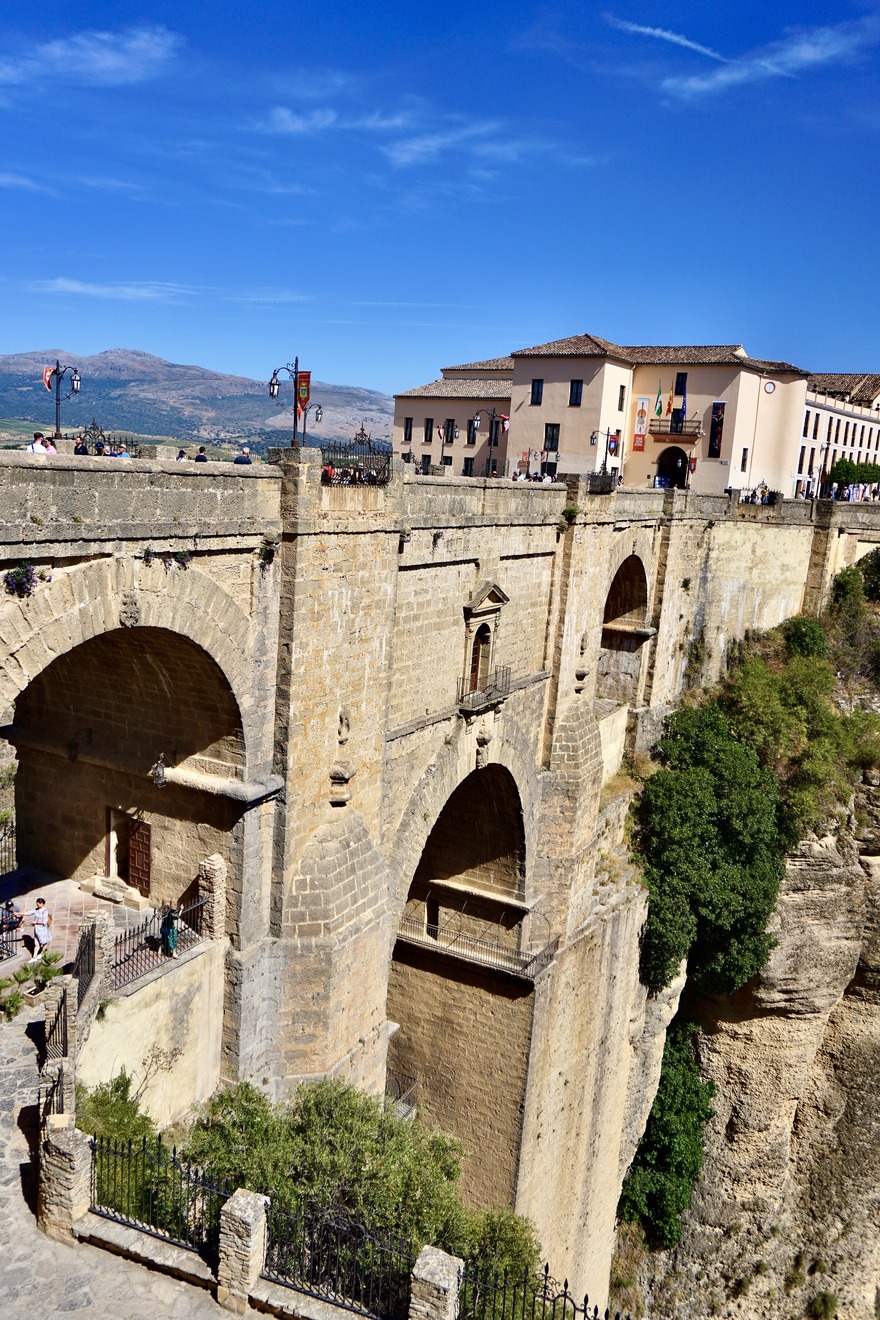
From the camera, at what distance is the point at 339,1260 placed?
9.80m

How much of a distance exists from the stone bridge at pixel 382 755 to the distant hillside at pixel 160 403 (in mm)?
18673

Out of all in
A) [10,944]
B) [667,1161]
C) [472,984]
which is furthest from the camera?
[667,1161]

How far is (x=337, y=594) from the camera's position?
12656 mm

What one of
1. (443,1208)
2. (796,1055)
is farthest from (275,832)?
(796,1055)

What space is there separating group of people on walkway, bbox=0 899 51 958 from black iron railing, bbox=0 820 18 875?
2461 mm

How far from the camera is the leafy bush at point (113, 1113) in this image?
9.86 meters

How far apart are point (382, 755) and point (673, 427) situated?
28.0m

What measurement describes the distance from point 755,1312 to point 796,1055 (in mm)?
6639

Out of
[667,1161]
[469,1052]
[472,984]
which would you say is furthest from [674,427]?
[469,1052]

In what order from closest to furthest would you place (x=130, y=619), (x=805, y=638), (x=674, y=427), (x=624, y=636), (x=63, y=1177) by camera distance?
(x=63, y=1177) → (x=130, y=619) → (x=624, y=636) → (x=805, y=638) → (x=674, y=427)

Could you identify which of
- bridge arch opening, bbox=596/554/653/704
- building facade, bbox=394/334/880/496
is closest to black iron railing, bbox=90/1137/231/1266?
bridge arch opening, bbox=596/554/653/704

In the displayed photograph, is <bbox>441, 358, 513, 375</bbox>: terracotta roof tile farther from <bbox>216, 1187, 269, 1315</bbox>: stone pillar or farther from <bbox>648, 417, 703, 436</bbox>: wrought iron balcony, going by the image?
<bbox>216, 1187, 269, 1315</bbox>: stone pillar

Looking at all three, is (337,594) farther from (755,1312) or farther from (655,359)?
(655,359)

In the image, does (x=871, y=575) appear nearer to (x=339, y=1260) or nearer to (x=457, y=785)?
(x=457, y=785)
